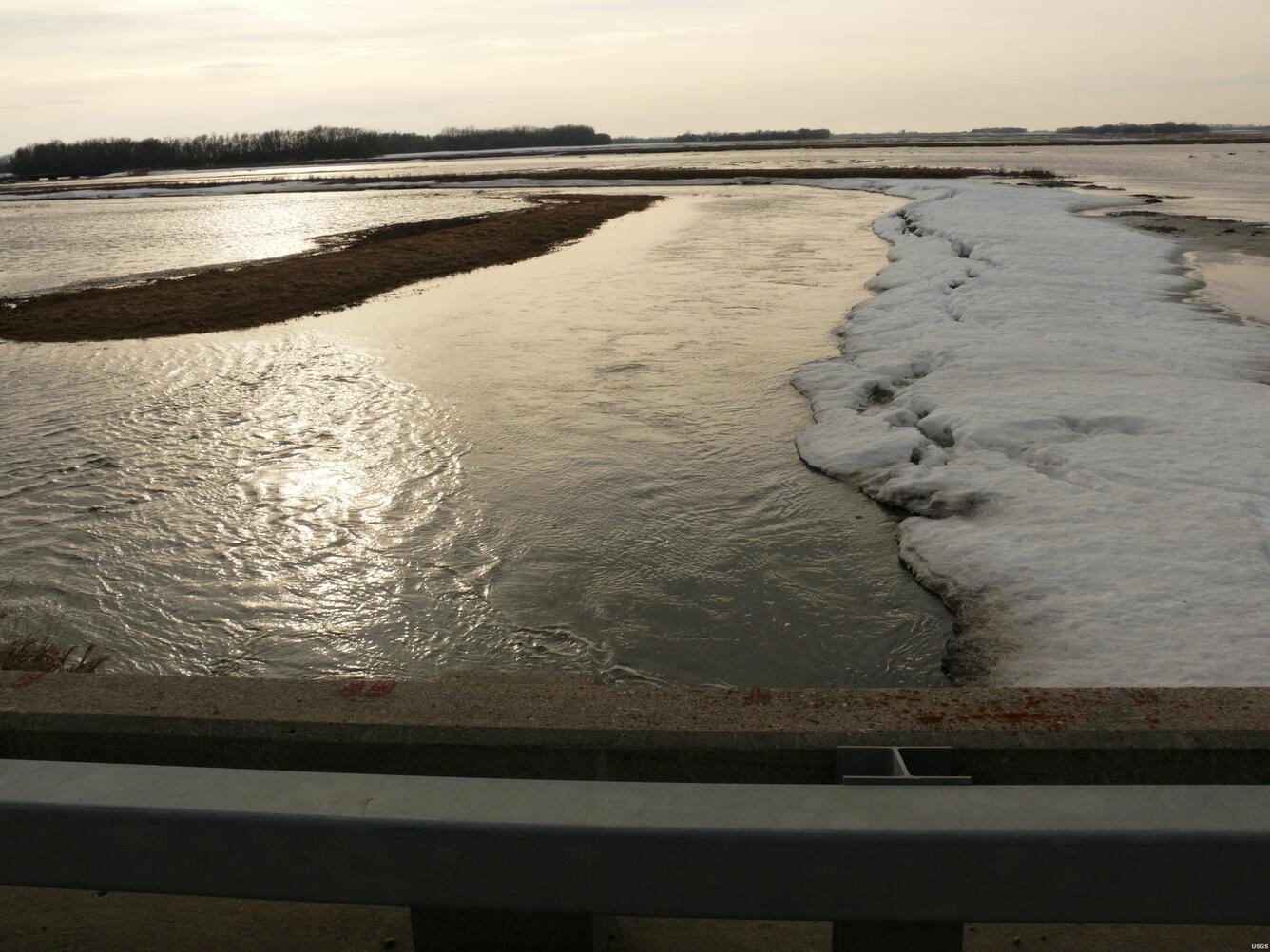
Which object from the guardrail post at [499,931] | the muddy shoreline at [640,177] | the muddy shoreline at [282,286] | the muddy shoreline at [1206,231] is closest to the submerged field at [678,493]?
the muddy shoreline at [282,286]

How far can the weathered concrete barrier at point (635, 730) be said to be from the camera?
2.25m

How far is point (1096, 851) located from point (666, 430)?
24.7 ft

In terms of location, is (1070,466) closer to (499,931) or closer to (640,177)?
(499,931)

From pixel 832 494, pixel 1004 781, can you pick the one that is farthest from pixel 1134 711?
pixel 832 494

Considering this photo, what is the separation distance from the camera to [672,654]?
5.09 metres

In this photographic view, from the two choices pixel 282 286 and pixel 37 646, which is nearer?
pixel 37 646

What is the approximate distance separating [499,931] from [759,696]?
87cm

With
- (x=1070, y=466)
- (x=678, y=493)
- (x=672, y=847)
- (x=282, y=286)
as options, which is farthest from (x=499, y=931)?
(x=282, y=286)

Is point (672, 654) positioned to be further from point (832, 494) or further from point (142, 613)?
point (142, 613)

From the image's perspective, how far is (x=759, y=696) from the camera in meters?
2.47

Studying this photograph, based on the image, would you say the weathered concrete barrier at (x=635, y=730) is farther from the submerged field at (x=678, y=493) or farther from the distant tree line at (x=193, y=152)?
the distant tree line at (x=193, y=152)

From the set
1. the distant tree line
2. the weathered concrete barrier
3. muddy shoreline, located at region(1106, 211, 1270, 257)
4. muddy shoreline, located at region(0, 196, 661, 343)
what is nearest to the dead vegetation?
the weathered concrete barrier

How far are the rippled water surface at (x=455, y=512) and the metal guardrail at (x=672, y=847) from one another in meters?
3.16

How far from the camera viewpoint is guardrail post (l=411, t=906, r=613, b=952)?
2.22 metres
